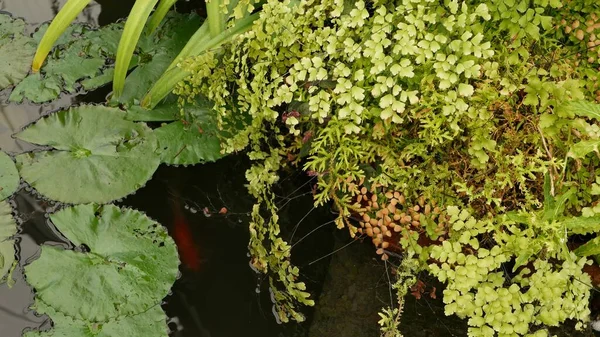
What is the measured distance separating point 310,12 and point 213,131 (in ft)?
2.39

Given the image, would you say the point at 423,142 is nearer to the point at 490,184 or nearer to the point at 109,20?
the point at 490,184

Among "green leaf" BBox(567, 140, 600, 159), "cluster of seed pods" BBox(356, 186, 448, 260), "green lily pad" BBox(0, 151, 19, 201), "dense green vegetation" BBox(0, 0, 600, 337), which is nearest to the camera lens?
"green leaf" BBox(567, 140, 600, 159)

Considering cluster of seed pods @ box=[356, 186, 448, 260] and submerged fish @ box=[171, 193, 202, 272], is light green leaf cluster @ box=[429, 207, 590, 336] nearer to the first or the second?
cluster of seed pods @ box=[356, 186, 448, 260]

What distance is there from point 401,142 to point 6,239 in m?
1.40

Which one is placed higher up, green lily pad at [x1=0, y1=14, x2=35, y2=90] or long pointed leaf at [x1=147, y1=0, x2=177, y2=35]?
green lily pad at [x1=0, y1=14, x2=35, y2=90]

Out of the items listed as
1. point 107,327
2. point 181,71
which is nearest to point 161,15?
point 181,71

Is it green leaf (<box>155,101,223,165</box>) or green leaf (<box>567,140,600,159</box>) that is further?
green leaf (<box>155,101,223,165</box>)

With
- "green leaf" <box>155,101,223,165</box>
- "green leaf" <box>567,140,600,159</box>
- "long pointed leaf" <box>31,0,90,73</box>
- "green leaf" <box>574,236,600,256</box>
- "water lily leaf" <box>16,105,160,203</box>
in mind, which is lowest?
"green leaf" <box>574,236,600,256</box>

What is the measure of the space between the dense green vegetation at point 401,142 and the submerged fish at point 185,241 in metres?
0.10

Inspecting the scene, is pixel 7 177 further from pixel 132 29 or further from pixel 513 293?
pixel 513 293

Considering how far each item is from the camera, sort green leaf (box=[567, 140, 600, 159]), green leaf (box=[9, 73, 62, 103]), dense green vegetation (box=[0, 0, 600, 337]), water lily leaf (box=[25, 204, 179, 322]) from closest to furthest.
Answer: green leaf (box=[567, 140, 600, 159]), dense green vegetation (box=[0, 0, 600, 337]), water lily leaf (box=[25, 204, 179, 322]), green leaf (box=[9, 73, 62, 103])

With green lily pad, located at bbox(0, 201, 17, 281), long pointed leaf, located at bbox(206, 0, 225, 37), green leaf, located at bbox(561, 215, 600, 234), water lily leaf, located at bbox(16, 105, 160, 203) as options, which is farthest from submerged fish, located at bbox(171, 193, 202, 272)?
green leaf, located at bbox(561, 215, 600, 234)

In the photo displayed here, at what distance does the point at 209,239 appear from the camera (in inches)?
82.3

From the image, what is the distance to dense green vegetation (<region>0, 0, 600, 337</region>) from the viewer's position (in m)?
1.41
